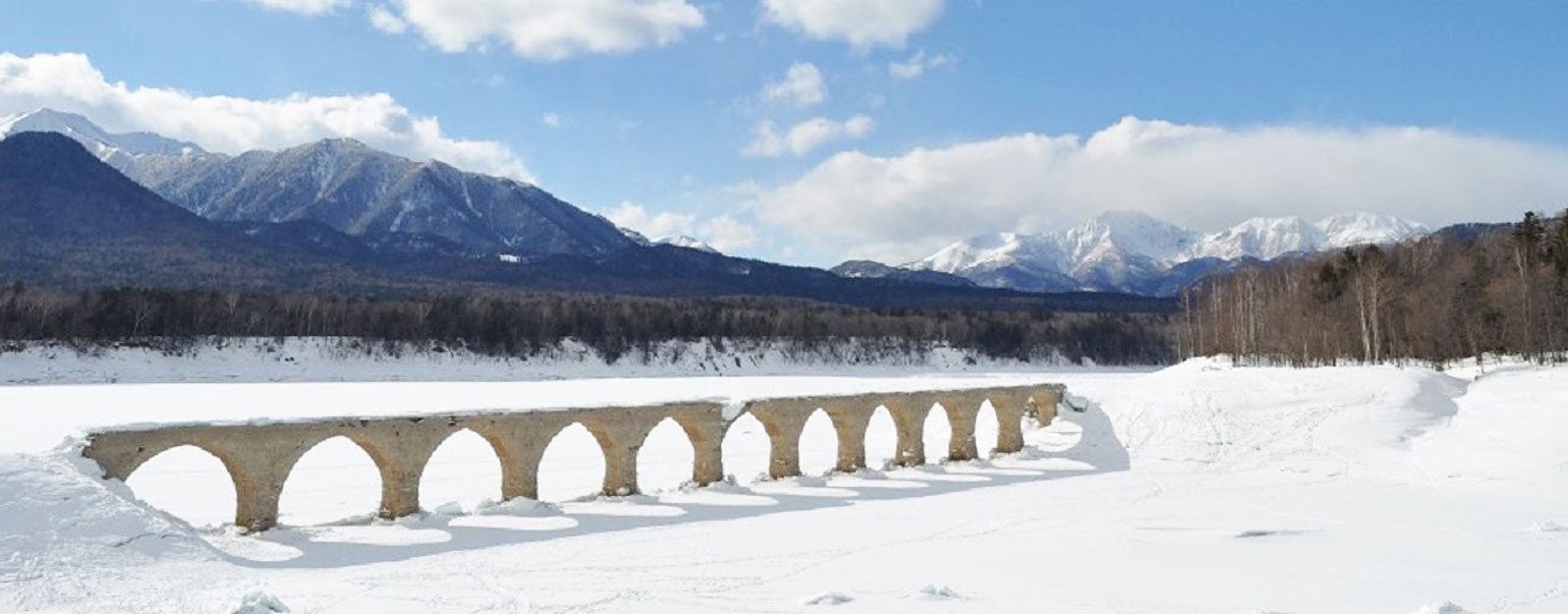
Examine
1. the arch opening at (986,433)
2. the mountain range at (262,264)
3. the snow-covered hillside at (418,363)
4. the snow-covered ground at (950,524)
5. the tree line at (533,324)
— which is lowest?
the snow-covered ground at (950,524)

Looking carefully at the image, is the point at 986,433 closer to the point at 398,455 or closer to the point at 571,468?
the point at 571,468

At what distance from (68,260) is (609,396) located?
10066 cm

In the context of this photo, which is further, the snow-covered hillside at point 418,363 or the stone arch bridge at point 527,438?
the snow-covered hillside at point 418,363

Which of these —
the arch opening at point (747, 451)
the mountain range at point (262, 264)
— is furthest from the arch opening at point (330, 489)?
the mountain range at point (262, 264)

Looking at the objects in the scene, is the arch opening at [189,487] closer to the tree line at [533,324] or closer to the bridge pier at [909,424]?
the bridge pier at [909,424]

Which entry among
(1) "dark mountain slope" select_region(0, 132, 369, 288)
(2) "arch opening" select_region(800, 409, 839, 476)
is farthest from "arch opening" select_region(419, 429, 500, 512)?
(1) "dark mountain slope" select_region(0, 132, 369, 288)

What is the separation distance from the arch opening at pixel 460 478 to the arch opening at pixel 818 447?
8.47 metres

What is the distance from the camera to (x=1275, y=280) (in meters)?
66.6

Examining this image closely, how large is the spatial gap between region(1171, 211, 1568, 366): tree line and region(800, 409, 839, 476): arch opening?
2579 cm

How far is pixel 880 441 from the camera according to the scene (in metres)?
36.8

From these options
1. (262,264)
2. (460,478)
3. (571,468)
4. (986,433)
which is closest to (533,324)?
(986,433)

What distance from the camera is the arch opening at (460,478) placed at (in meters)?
24.0

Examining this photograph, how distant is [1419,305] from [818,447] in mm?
32714

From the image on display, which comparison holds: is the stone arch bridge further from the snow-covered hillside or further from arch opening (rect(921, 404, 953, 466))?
the snow-covered hillside
